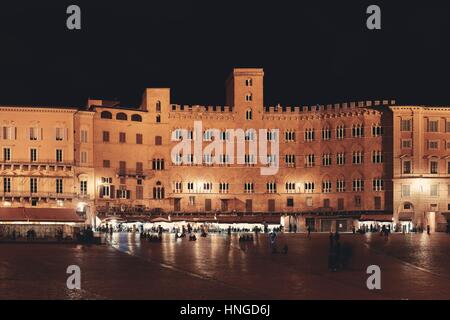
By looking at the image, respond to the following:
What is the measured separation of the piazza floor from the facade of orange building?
1521 inches

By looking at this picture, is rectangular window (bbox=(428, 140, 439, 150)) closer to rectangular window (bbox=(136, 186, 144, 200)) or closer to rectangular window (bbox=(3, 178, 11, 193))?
rectangular window (bbox=(136, 186, 144, 200))

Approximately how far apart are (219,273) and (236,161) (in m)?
66.5

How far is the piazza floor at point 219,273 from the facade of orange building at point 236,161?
38645 millimetres

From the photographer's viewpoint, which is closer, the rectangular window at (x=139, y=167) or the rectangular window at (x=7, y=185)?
the rectangular window at (x=7, y=185)

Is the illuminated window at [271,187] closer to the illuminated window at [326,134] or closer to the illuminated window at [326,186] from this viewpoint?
the illuminated window at [326,186]

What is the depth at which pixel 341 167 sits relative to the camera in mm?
107062

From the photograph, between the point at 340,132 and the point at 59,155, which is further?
the point at 340,132

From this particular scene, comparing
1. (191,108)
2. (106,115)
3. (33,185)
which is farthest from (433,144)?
(33,185)

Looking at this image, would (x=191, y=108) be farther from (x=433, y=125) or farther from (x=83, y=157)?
(x=433, y=125)

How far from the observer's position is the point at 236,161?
10850cm

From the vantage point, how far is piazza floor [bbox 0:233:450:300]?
1339 inches

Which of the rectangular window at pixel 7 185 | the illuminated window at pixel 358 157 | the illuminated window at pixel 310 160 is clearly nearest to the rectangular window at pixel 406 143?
the illuminated window at pixel 358 157

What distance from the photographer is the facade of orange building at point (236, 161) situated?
101875 millimetres

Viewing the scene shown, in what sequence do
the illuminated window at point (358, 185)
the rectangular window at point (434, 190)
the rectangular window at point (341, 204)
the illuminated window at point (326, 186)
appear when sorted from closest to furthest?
the rectangular window at point (434, 190)
the illuminated window at point (358, 185)
the rectangular window at point (341, 204)
the illuminated window at point (326, 186)
